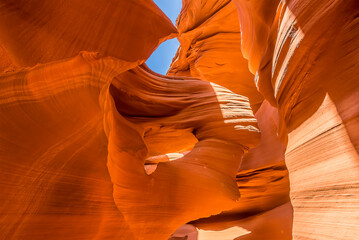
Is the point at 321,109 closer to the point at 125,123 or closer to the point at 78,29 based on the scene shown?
the point at 78,29

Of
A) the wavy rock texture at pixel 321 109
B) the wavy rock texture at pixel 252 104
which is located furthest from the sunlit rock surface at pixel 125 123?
the wavy rock texture at pixel 252 104

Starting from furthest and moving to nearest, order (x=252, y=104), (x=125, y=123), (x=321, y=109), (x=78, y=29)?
(x=252, y=104) → (x=125, y=123) → (x=78, y=29) → (x=321, y=109)

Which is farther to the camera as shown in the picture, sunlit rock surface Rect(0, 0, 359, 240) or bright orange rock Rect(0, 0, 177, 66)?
bright orange rock Rect(0, 0, 177, 66)

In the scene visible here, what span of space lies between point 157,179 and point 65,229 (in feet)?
3.08

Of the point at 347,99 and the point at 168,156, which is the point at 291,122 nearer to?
the point at 347,99

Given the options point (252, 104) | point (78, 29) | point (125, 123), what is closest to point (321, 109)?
point (78, 29)

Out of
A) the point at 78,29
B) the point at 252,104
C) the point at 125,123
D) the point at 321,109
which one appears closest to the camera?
the point at 321,109

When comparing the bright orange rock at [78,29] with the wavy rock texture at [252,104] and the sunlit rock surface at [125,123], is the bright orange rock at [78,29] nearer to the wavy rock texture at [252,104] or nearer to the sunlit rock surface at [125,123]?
the sunlit rock surface at [125,123]

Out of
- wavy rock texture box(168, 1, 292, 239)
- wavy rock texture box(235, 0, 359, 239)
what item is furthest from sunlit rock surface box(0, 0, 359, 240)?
wavy rock texture box(168, 1, 292, 239)

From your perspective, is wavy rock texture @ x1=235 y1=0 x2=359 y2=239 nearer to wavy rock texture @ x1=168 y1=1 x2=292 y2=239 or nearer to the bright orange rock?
the bright orange rock

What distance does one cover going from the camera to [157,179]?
2234 millimetres

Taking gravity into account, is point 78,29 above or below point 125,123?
above

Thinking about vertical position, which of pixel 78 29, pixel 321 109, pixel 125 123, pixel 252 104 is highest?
pixel 252 104

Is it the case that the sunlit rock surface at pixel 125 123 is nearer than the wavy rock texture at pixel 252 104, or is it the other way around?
the sunlit rock surface at pixel 125 123
